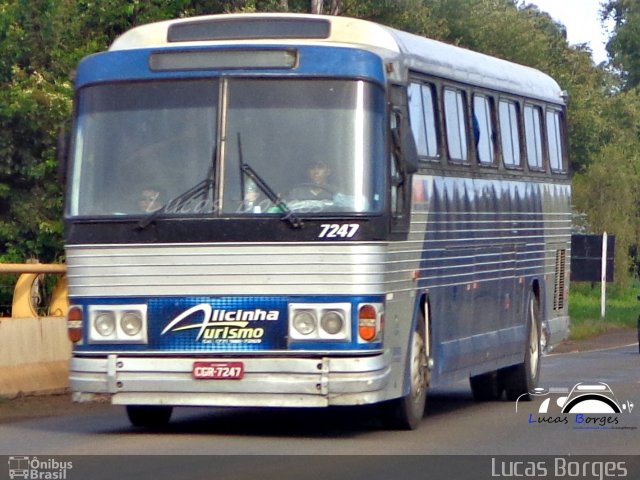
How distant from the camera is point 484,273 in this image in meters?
15.2

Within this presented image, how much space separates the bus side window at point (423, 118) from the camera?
1298 cm

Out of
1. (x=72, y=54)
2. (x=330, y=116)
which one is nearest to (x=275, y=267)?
(x=330, y=116)

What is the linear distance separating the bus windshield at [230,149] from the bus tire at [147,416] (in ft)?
6.51

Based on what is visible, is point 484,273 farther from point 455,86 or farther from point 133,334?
point 133,334

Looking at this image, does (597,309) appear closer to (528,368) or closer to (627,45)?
(528,368)

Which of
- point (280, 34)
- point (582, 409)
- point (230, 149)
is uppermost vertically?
point (280, 34)

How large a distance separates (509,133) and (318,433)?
16.3 feet

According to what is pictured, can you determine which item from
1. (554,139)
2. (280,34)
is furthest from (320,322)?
(554,139)

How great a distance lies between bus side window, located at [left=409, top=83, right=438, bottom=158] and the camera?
42.6 feet

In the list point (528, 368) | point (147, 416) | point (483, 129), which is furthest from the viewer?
point (528, 368)

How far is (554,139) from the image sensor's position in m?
18.5

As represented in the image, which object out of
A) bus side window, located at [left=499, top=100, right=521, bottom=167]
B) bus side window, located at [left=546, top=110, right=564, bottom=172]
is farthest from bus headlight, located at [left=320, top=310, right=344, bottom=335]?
bus side window, located at [left=546, top=110, right=564, bottom=172]

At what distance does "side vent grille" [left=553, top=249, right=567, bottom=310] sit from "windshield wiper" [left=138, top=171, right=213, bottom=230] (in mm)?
7688
